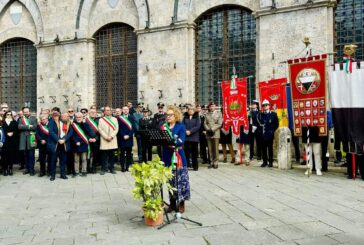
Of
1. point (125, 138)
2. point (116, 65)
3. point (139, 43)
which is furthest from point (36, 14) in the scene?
point (125, 138)

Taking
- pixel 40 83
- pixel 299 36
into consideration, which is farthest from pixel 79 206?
pixel 40 83

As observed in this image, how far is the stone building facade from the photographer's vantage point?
1234 centimetres

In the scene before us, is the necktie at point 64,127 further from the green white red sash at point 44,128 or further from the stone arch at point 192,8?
the stone arch at point 192,8

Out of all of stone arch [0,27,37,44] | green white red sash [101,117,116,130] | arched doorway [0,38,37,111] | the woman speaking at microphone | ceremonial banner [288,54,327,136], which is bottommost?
the woman speaking at microphone

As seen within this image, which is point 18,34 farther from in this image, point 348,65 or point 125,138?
point 348,65

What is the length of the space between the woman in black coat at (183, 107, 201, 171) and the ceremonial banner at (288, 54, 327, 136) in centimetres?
261

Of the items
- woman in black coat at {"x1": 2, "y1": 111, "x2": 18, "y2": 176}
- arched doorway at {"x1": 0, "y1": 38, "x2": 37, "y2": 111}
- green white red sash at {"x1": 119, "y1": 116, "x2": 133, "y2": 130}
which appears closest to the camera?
woman in black coat at {"x1": 2, "y1": 111, "x2": 18, "y2": 176}

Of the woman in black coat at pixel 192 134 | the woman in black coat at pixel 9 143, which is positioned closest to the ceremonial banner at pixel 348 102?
the woman in black coat at pixel 192 134

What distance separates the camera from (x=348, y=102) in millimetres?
8734

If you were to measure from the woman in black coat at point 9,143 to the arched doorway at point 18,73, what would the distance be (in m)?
6.72

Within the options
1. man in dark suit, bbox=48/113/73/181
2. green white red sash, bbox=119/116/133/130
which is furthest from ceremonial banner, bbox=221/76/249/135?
man in dark suit, bbox=48/113/73/181

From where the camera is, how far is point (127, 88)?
1535cm

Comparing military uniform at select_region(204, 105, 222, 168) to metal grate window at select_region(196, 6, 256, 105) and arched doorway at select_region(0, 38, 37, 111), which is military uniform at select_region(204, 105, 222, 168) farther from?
arched doorway at select_region(0, 38, 37, 111)

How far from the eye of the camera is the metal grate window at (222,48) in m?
13.4
